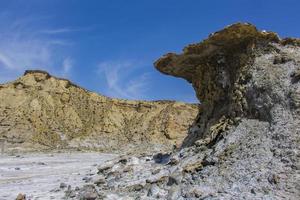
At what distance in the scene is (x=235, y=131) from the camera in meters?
14.4

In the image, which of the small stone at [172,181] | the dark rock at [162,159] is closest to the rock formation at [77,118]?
the dark rock at [162,159]

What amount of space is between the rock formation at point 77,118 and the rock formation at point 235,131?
112 feet

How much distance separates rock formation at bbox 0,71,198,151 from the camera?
175 ft

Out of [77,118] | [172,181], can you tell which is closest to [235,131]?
[172,181]

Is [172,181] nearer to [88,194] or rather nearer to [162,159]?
[88,194]

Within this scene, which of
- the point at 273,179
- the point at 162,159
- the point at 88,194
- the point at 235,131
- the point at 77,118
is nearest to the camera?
the point at 273,179

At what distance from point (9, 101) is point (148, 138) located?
15665 mm

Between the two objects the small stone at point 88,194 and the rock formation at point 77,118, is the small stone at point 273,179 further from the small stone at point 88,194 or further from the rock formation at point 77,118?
the rock formation at point 77,118

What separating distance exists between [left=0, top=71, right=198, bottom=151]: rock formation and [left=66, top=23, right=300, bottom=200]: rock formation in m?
34.2

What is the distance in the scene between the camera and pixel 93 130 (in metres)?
57.1

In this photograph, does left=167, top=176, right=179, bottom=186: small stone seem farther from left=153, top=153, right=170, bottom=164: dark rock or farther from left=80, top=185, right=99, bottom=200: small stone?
left=153, top=153, right=170, bottom=164: dark rock

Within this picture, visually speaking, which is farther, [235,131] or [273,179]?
[235,131]

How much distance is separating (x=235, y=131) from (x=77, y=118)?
46113mm

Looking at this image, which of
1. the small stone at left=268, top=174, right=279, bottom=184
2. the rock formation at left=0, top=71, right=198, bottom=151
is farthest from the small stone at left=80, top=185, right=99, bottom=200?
the rock formation at left=0, top=71, right=198, bottom=151
